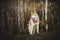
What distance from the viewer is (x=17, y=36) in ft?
10.0

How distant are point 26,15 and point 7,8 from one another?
0.32 m

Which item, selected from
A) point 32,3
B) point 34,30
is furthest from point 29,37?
point 32,3

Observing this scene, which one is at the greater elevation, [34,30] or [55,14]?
[55,14]

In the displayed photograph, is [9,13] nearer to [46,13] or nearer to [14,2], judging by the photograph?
[14,2]

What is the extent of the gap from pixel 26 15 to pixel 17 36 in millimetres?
358

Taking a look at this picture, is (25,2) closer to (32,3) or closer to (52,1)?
(32,3)

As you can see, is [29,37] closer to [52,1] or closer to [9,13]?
[9,13]

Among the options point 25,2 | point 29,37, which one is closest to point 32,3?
point 25,2

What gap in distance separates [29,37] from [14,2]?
0.60 m

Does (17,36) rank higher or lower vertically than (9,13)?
lower

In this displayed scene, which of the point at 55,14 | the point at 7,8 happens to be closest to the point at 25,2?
the point at 7,8

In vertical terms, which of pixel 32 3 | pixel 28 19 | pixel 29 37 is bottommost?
pixel 29 37

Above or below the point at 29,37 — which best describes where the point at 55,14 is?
above

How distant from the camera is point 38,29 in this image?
3.10 meters
